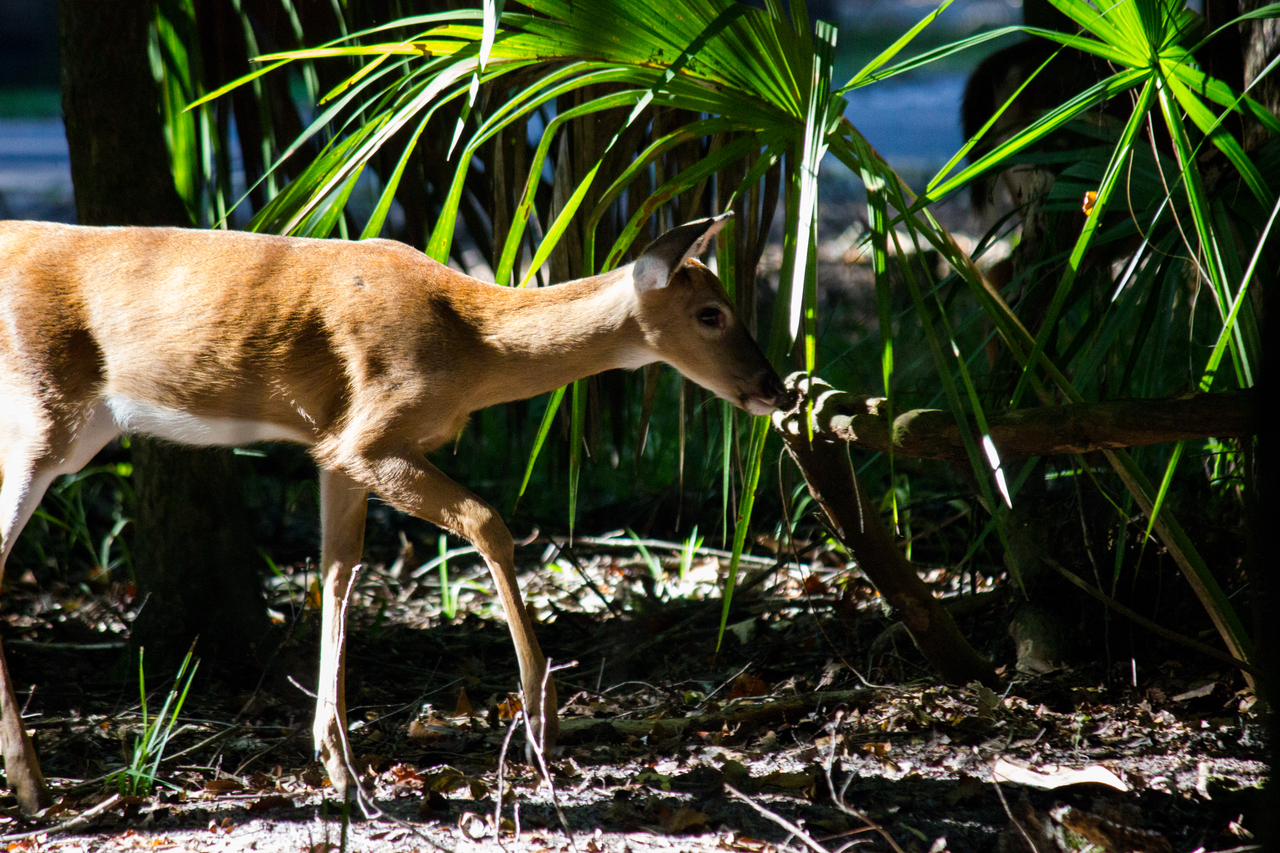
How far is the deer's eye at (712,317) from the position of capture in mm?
2676

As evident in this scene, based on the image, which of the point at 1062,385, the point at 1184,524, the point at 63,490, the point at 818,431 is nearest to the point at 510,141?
the point at 818,431

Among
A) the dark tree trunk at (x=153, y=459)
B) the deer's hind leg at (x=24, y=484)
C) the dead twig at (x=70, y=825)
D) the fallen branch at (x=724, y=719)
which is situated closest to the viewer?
the dead twig at (x=70, y=825)

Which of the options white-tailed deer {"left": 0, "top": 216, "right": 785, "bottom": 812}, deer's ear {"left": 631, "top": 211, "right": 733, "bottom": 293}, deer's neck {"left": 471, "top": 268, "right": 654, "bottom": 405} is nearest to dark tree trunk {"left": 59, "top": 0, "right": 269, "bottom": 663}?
white-tailed deer {"left": 0, "top": 216, "right": 785, "bottom": 812}

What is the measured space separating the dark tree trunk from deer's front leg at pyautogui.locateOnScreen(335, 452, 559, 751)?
4.38 feet

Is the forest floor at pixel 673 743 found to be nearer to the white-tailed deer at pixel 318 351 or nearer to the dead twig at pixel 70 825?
the dead twig at pixel 70 825

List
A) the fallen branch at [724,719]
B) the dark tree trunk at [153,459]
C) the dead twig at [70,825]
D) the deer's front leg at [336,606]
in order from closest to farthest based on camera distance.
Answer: the dead twig at [70,825]
the deer's front leg at [336,606]
the fallen branch at [724,719]
the dark tree trunk at [153,459]

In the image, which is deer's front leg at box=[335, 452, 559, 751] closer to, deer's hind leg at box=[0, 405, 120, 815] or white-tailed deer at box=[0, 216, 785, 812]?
white-tailed deer at box=[0, 216, 785, 812]

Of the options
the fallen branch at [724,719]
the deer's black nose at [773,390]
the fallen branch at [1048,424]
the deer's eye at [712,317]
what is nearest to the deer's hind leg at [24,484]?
the fallen branch at [724,719]

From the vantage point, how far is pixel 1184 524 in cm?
335

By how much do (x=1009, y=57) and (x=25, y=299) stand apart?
3.31m

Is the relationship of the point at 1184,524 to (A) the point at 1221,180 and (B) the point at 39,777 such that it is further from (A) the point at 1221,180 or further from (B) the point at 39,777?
(B) the point at 39,777

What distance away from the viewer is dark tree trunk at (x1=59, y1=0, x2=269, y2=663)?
135 inches

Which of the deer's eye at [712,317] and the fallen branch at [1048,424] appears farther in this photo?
the deer's eye at [712,317]

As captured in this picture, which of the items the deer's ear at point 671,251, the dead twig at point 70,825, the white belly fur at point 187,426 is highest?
the deer's ear at point 671,251
